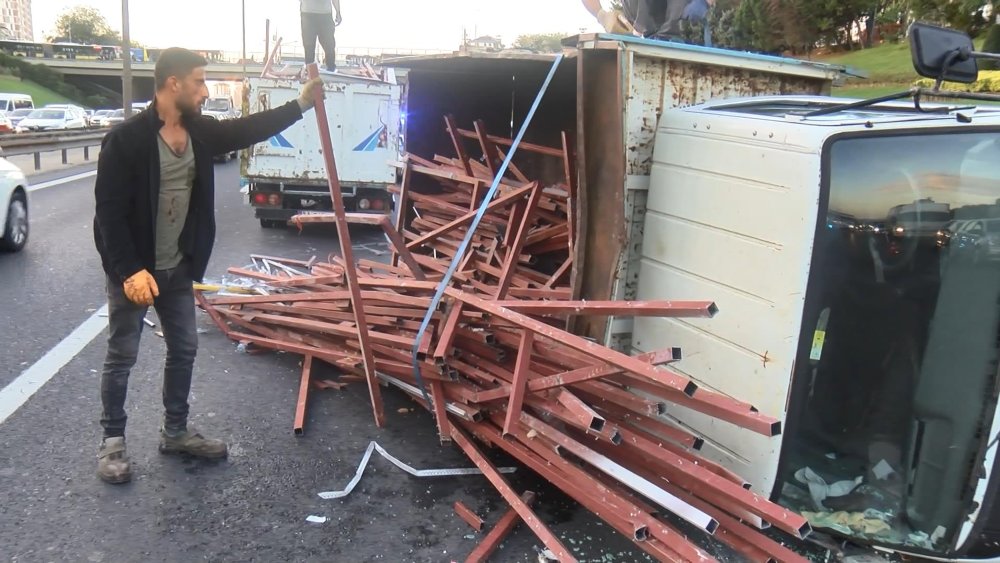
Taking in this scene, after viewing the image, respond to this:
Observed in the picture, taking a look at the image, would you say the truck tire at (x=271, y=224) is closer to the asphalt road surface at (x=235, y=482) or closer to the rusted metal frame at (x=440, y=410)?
the asphalt road surface at (x=235, y=482)

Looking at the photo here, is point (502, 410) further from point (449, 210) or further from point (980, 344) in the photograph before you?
point (449, 210)

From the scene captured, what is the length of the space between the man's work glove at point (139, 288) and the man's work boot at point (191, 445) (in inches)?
32.4

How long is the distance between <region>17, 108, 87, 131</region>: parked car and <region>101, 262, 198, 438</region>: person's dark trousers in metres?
32.4

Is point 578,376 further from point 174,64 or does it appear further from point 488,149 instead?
point 488,149

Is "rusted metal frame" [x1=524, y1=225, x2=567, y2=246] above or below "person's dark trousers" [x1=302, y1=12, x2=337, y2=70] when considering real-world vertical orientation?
below

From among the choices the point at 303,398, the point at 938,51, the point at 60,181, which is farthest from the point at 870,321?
the point at 60,181

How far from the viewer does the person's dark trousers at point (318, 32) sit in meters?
11.8

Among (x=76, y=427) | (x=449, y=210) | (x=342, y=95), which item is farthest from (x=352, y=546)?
(x=342, y=95)

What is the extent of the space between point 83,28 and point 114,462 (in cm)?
13595

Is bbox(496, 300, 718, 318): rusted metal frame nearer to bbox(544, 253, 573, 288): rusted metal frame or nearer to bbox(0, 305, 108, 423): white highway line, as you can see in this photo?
bbox(544, 253, 573, 288): rusted metal frame

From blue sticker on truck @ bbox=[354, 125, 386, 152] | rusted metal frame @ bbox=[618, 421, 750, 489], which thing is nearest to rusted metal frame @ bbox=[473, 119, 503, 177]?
rusted metal frame @ bbox=[618, 421, 750, 489]

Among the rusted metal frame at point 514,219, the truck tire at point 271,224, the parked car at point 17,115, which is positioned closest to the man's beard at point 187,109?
the rusted metal frame at point 514,219

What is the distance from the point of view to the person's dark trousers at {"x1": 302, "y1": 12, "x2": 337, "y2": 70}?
11750mm

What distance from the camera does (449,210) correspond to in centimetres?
700
